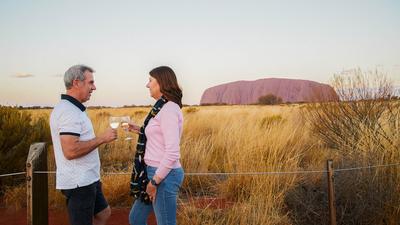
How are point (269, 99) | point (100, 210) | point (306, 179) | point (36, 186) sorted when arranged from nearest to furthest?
point (100, 210) < point (36, 186) < point (306, 179) < point (269, 99)

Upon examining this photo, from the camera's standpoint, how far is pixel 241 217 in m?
5.00

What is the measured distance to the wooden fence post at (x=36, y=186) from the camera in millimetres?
3840

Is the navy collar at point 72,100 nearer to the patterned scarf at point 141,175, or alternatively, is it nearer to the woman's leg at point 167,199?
the patterned scarf at point 141,175

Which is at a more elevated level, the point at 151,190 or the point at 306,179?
the point at 151,190

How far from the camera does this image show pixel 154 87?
3.12 meters

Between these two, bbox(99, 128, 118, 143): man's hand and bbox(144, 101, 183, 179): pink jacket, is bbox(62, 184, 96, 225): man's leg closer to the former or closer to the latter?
bbox(99, 128, 118, 143): man's hand

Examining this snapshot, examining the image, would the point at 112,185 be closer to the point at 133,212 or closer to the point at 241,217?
the point at 241,217

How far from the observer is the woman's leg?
3.00m

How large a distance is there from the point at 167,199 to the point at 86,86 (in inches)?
38.9

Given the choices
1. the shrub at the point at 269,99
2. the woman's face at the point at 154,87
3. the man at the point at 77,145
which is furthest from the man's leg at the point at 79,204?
the shrub at the point at 269,99

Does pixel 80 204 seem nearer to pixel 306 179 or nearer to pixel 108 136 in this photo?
pixel 108 136

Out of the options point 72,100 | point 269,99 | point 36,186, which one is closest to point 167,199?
point 72,100

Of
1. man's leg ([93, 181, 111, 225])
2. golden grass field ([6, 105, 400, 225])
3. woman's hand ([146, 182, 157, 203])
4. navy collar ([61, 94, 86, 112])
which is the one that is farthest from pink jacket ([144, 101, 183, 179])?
golden grass field ([6, 105, 400, 225])

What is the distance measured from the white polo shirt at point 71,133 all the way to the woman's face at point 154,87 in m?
0.50
